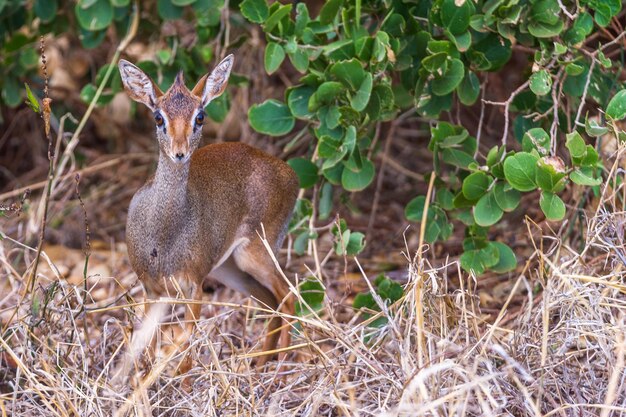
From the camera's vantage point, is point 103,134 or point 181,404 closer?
point 181,404

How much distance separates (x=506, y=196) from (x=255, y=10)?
1331 mm

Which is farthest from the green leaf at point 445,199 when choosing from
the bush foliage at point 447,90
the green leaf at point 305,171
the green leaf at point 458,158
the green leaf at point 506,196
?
the green leaf at point 305,171

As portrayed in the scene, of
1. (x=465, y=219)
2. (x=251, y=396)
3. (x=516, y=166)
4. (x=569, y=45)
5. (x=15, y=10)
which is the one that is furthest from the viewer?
(x=15, y=10)

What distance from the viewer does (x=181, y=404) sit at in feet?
11.7

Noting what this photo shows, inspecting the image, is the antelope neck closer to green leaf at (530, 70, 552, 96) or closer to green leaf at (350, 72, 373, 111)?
green leaf at (350, 72, 373, 111)

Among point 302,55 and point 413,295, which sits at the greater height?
point 302,55

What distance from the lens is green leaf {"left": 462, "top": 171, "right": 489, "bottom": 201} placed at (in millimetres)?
4133

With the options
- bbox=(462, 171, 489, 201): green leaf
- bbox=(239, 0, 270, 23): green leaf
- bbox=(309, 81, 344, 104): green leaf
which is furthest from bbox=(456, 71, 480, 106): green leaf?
bbox=(239, 0, 270, 23): green leaf

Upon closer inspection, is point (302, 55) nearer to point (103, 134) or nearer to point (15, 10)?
point (15, 10)

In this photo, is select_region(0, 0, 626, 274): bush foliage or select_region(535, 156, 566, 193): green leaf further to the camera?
select_region(0, 0, 626, 274): bush foliage

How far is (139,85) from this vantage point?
399 cm

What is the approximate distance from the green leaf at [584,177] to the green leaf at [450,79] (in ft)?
2.19

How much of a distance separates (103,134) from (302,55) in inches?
136

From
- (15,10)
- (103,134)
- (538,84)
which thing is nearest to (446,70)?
(538,84)
